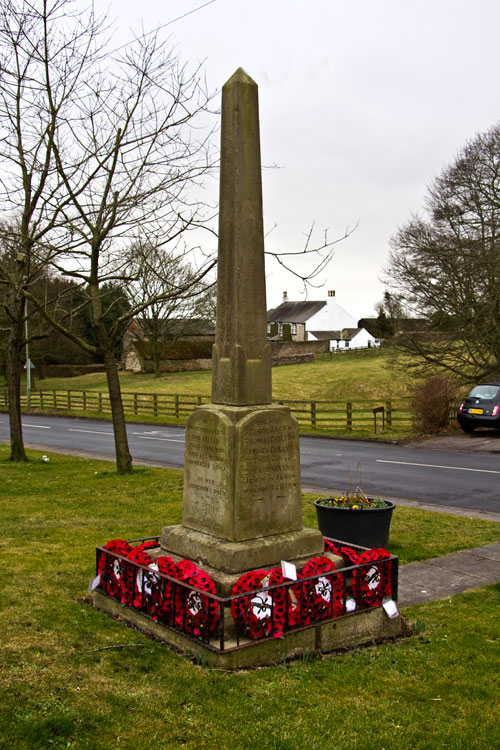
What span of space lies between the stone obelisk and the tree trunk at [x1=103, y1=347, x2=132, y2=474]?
24.9ft

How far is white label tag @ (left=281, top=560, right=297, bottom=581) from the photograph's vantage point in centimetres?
550

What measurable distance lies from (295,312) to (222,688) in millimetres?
85782

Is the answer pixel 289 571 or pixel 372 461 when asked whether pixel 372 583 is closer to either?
pixel 289 571

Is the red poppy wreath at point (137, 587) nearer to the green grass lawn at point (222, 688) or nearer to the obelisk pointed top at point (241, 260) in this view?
the green grass lawn at point (222, 688)

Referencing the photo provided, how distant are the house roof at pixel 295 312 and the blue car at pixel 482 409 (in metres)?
63.9

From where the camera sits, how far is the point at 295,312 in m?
89.4

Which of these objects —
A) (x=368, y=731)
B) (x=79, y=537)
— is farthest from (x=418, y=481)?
(x=368, y=731)

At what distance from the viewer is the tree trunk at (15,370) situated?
16.0 metres

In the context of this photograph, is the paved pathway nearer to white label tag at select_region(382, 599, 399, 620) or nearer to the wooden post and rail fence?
white label tag at select_region(382, 599, 399, 620)

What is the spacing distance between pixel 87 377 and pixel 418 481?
47719mm

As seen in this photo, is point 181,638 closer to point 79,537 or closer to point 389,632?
point 389,632

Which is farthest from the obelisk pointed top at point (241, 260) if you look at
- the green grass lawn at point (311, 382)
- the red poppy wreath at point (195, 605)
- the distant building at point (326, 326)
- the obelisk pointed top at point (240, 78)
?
the distant building at point (326, 326)

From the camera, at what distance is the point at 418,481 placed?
1455cm

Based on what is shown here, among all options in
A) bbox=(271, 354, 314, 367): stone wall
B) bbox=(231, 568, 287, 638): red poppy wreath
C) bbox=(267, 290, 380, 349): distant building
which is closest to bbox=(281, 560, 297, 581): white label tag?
bbox=(231, 568, 287, 638): red poppy wreath
